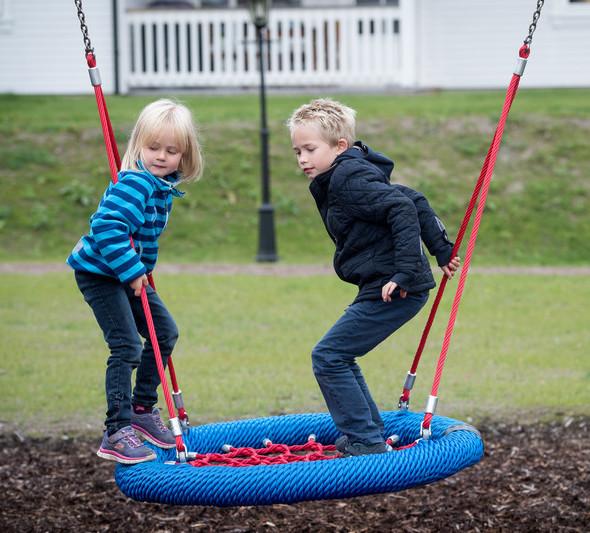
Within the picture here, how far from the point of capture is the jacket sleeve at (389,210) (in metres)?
4.30

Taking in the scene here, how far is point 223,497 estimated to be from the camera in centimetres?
409

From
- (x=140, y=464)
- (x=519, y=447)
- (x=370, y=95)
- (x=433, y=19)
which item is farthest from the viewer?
(x=433, y=19)

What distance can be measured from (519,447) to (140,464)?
10.8ft

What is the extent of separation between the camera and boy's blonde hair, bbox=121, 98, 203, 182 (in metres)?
4.43

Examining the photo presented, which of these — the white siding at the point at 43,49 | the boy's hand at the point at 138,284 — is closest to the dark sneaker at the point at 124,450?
the boy's hand at the point at 138,284

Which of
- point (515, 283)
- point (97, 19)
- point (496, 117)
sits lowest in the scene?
point (515, 283)

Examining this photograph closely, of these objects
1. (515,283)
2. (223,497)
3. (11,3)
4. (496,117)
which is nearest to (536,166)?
(496,117)

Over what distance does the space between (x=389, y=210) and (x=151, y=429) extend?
1506mm

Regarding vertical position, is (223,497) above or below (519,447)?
above

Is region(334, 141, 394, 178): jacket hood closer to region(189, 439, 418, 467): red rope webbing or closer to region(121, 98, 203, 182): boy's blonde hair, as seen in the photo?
region(121, 98, 203, 182): boy's blonde hair

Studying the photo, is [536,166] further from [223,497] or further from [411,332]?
[223,497]

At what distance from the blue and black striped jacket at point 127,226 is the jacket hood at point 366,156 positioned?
730 millimetres

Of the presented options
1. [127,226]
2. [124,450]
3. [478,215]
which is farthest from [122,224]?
[478,215]

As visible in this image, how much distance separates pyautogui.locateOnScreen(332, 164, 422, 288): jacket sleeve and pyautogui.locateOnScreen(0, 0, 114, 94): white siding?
18.4 metres
